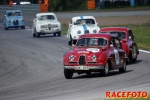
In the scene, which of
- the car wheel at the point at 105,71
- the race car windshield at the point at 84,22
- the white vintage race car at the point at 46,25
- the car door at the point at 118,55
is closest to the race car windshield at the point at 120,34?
the car door at the point at 118,55

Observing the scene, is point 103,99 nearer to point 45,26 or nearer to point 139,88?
point 139,88

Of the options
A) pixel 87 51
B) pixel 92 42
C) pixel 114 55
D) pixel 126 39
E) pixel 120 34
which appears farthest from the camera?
pixel 120 34

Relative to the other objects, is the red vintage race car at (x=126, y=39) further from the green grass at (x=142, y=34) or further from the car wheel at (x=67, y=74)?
the green grass at (x=142, y=34)

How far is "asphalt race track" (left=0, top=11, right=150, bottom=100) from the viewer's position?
1388 centimetres

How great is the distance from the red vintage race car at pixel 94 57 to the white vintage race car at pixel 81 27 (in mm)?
11854

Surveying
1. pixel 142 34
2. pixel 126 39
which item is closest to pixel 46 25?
pixel 142 34

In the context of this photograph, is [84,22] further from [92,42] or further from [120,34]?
[92,42]

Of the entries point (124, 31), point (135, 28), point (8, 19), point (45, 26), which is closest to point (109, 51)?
point (124, 31)

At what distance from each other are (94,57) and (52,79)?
1.54 m

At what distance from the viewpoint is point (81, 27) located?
3069 centimetres

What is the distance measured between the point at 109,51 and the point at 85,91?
3.76m

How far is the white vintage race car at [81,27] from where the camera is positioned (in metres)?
30.4

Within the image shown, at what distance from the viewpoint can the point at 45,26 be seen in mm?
37344

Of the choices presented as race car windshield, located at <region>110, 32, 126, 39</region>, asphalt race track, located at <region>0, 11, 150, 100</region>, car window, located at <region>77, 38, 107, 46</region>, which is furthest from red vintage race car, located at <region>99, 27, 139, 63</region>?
car window, located at <region>77, 38, 107, 46</region>
